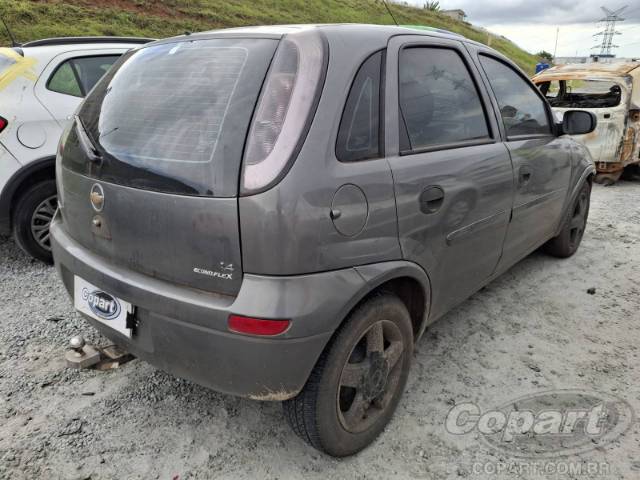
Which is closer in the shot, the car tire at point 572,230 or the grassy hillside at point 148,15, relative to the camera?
the car tire at point 572,230

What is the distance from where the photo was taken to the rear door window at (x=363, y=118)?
1809 millimetres

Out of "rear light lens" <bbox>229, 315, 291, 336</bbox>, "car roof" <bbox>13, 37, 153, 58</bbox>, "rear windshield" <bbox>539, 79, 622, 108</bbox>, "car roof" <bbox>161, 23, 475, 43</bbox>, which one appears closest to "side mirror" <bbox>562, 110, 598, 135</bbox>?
"car roof" <bbox>161, 23, 475, 43</bbox>

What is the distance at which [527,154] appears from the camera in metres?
3.00

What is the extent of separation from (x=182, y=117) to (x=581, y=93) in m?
8.00

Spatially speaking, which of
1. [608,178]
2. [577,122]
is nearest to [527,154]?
[577,122]

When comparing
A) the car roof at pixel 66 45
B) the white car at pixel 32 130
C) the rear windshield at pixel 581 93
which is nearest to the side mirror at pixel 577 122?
the car roof at pixel 66 45

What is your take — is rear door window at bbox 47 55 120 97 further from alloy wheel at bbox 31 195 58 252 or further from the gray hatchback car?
the gray hatchback car

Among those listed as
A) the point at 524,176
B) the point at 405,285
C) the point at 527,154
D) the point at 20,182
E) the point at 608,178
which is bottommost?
the point at 608,178

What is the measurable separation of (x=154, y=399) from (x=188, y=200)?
122 centimetres

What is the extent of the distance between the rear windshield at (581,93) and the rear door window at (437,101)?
579 cm

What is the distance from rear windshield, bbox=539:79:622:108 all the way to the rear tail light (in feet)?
22.9

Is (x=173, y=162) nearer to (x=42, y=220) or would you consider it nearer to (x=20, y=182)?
(x=20, y=182)

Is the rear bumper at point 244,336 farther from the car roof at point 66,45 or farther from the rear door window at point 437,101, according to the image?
the car roof at point 66,45

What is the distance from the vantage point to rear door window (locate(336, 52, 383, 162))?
1.81 meters
